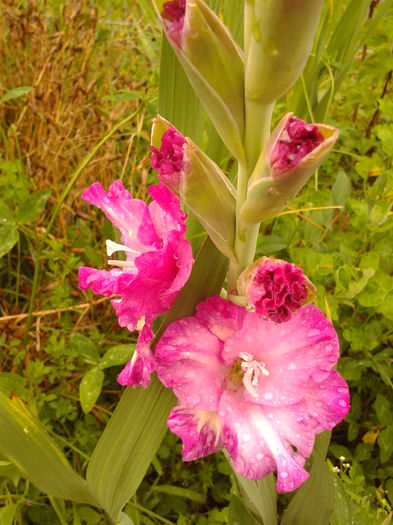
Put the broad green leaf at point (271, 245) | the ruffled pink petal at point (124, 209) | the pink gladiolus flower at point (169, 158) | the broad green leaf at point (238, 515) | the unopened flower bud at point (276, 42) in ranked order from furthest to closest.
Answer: the broad green leaf at point (271, 245)
the broad green leaf at point (238, 515)
the ruffled pink petal at point (124, 209)
the pink gladiolus flower at point (169, 158)
the unopened flower bud at point (276, 42)

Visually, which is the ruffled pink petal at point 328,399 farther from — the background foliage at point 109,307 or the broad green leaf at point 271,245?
the broad green leaf at point 271,245

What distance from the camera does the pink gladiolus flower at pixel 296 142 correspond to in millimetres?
458

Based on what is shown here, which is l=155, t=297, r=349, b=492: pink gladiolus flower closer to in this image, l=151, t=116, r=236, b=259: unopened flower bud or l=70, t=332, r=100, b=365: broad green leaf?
l=151, t=116, r=236, b=259: unopened flower bud

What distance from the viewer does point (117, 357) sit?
105 centimetres

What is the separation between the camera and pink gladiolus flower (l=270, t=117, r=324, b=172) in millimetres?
458

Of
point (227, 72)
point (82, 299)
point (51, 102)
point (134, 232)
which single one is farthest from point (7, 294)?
point (227, 72)

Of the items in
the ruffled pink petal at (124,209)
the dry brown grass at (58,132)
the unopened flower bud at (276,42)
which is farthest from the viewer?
the dry brown grass at (58,132)

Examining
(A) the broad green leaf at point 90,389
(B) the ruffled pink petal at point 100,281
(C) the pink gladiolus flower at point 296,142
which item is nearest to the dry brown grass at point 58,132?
(A) the broad green leaf at point 90,389

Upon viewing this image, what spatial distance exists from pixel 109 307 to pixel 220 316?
846 millimetres

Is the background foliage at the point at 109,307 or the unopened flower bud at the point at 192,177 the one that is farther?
the background foliage at the point at 109,307

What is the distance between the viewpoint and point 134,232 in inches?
25.8

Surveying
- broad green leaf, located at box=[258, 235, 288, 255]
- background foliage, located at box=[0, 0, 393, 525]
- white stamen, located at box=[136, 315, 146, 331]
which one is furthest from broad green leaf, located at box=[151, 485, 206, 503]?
white stamen, located at box=[136, 315, 146, 331]

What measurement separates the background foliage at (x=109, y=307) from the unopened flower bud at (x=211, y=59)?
33 cm

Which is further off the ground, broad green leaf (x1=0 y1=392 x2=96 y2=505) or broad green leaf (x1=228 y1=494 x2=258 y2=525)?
broad green leaf (x1=0 y1=392 x2=96 y2=505)
